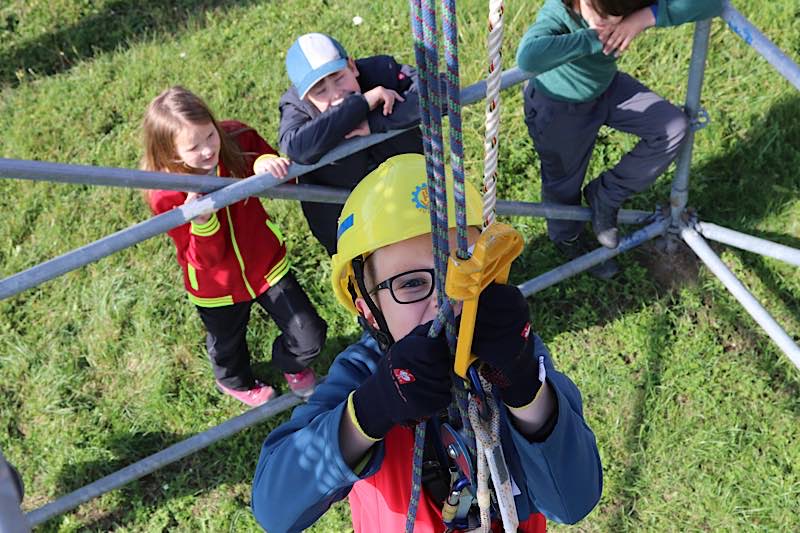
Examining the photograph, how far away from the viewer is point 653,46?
16.2ft

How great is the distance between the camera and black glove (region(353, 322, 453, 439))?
65.3 inches

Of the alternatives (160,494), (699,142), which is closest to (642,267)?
(699,142)

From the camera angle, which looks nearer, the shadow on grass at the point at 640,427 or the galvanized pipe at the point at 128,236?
the galvanized pipe at the point at 128,236


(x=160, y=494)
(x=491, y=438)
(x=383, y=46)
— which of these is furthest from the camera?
(x=383, y=46)

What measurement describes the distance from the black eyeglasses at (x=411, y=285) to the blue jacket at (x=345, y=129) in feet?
3.78

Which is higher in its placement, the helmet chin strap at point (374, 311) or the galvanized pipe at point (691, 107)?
the helmet chin strap at point (374, 311)

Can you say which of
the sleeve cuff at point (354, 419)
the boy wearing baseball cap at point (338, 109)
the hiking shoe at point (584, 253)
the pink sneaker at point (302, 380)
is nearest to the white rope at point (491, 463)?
the sleeve cuff at point (354, 419)

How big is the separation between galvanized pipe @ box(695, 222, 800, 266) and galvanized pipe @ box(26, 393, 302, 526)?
6.79ft

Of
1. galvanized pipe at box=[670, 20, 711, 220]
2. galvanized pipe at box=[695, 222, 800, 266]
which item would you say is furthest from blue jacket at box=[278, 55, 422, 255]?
galvanized pipe at box=[695, 222, 800, 266]

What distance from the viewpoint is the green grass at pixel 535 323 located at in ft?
12.3

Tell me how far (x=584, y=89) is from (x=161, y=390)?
2591 millimetres

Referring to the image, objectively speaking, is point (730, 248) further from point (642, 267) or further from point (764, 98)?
point (764, 98)

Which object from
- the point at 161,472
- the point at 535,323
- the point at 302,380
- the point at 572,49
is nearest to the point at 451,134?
the point at 572,49

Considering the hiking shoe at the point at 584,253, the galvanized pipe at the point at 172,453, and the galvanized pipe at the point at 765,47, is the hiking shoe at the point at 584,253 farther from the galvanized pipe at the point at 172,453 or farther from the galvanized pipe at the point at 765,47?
the galvanized pipe at the point at 172,453
